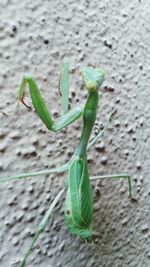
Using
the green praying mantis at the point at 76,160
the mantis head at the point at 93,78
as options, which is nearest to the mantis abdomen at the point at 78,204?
the green praying mantis at the point at 76,160

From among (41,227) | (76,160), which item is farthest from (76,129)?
(41,227)

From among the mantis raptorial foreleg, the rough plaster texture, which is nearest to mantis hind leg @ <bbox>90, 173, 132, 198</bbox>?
the rough plaster texture

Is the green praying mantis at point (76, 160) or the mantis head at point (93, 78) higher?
the mantis head at point (93, 78)

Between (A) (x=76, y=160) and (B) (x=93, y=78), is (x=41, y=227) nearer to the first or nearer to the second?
(A) (x=76, y=160)

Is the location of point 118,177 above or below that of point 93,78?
below

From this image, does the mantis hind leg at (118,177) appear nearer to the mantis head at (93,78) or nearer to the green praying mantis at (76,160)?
the green praying mantis at (76,160)
